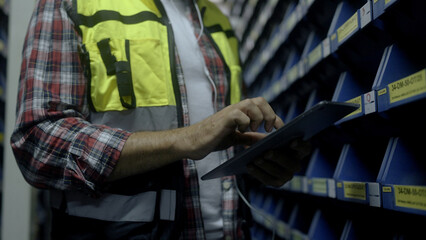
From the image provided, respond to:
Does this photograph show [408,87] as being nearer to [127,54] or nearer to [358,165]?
[358,165]

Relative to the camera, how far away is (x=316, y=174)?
178cm

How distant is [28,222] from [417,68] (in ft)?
5.29

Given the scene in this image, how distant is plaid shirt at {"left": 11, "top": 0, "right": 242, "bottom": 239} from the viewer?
1.12 meters

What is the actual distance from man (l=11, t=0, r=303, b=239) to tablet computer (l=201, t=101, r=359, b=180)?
0.18ft

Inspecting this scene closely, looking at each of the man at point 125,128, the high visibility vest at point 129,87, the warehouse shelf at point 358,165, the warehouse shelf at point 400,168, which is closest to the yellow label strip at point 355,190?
the warehouse shelf at point 358,165

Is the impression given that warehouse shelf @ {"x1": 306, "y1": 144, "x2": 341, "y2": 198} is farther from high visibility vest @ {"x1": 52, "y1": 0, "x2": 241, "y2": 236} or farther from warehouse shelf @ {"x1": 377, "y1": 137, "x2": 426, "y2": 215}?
high visibility vest @ {"x1": 52, "y1": 0, "x2": 241, "y2": 236}

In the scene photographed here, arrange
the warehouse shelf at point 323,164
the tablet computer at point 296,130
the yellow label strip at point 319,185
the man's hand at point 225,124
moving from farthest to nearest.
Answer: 1. the warehouse shelf at point 323,164
2. the yellow label strip at point 319,185
3. the man's hand at point 225,124
4. the tablet computer at point 296,130

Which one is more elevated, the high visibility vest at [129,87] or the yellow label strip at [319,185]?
the high visibility vest at [129,87]

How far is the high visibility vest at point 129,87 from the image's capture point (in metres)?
1.20

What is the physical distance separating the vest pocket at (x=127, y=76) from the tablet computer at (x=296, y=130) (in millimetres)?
292

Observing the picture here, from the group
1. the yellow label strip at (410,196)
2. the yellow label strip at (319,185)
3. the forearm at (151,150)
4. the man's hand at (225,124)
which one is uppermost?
the man's hand at (225,124)

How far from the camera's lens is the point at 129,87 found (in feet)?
4.01

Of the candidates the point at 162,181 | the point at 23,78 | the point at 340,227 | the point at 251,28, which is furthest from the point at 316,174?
the point at 251,28

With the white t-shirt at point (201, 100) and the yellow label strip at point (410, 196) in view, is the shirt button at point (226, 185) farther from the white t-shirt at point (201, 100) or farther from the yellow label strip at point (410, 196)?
the yellow label strip at point (410, 196)
